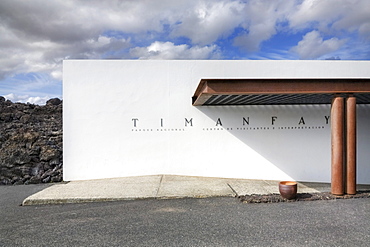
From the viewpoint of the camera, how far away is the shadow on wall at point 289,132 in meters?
10.8

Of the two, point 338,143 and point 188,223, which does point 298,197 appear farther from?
point 188,223

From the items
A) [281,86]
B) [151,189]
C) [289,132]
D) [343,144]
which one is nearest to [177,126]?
[151,189]

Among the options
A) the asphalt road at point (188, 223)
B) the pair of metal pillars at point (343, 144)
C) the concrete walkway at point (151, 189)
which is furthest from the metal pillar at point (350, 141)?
the concrete walkway at point (151, 189)

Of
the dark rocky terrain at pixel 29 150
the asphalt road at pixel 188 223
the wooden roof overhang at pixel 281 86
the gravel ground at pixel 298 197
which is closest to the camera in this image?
the asphalt road at pixel 188 223

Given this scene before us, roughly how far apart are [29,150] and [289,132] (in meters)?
9.50

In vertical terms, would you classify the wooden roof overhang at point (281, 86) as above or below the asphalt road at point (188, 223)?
above

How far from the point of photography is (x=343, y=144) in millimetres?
7953

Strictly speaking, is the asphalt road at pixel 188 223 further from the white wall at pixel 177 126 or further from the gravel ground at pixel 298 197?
the white wall at pixel 177 126

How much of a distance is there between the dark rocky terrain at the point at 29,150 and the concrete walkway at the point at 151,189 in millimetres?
1882

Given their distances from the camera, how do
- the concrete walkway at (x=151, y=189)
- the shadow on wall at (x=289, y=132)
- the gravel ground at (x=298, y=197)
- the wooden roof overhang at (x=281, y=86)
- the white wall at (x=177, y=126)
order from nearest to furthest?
the wooden roof overhang at (x=281, y=86), the gravel ground at (x=298, y=197), the concrete walkway at (x=151, y=189), the white wall at (x=177, y=126), the shadow on wall at (x=289, y=132)

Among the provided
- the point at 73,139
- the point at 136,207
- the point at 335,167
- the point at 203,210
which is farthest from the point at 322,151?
the point at 73,139

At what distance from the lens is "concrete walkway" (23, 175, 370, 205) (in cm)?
789

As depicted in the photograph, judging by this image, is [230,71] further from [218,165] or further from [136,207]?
[136,207]

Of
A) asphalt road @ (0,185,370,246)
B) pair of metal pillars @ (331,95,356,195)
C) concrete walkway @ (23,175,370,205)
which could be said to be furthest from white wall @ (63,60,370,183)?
asphalt road @ (0,185,370,246)
